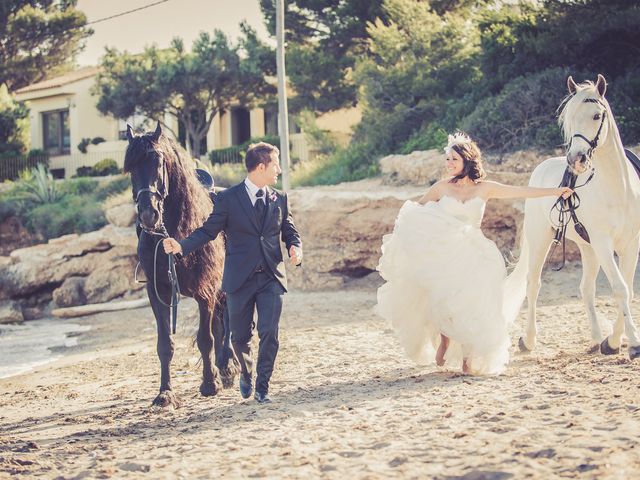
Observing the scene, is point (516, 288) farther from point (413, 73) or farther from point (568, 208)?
point (413, 73)

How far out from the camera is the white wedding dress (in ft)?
24.3

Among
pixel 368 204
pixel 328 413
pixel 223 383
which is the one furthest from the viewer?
pixel 368 204

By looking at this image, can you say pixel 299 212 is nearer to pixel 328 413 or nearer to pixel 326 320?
pixel 326 320

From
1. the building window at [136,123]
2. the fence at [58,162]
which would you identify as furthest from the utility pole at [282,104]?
the fence at [58,162]

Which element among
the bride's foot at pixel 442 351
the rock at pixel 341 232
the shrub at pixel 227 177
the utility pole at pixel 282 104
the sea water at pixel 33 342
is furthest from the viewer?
the shrub at pixel 227 177

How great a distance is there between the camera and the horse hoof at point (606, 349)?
818 centimetres

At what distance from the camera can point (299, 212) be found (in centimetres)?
1756

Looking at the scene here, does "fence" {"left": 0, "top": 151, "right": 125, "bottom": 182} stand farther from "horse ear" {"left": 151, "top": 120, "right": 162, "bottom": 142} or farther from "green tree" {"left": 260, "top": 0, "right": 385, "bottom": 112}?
"horse ear" {"left": 151, "top": 120, "right": 162, "bottom": 142}

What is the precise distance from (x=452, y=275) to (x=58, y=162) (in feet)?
119

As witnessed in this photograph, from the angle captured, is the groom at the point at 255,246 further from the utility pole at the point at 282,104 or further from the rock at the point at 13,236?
the rock at the point at 13,236

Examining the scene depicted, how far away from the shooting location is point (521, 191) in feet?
25.1

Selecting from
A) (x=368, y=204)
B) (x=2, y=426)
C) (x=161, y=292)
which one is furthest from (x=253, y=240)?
(x=368, y=204)

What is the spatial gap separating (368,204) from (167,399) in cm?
987

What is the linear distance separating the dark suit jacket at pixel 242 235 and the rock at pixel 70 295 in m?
14.3
